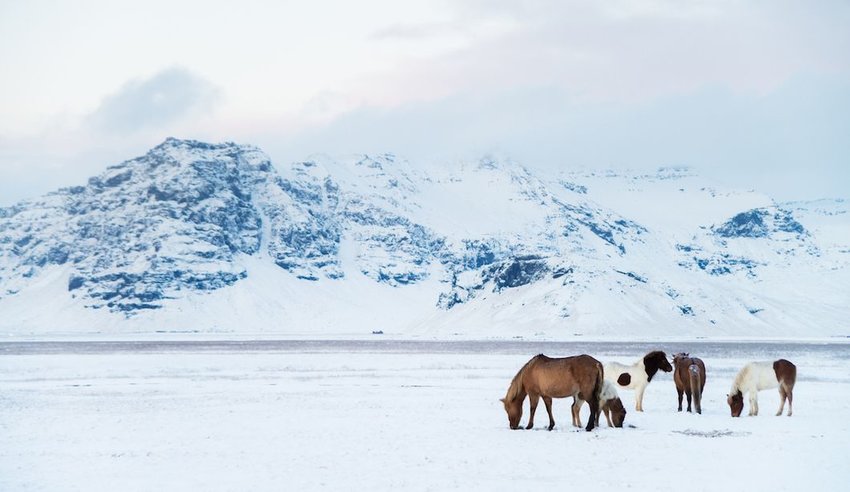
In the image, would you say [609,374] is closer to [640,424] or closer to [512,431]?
[640,424]

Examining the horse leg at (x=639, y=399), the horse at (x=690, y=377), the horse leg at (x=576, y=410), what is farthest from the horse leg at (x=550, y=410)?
the horse at (x=690, y=377)

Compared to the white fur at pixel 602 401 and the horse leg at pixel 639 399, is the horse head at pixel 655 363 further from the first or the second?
the white fur at pixel 602 401

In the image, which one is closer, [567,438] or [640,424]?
[567,438]

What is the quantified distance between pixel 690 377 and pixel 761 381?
231cm

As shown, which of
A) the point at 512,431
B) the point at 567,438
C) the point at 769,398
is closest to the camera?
the point at 567,438

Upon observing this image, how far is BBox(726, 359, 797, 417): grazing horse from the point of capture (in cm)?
2953

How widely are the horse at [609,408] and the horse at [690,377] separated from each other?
13.0ft

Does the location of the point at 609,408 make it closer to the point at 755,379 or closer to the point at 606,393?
the point at 606,393

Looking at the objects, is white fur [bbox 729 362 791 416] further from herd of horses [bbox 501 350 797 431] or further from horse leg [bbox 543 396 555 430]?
horse leg [bbox 543 396 555 430]

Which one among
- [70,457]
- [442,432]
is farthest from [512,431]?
[70,457]

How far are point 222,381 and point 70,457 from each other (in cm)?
2771

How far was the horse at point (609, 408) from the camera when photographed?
87.6ft

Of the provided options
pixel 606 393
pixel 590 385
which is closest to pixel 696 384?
pixel 606 393

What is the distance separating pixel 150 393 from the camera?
42.4m
